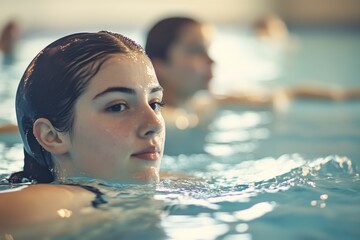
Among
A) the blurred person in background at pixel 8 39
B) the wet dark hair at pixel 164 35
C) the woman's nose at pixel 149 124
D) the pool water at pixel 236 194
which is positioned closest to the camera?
the pool water at pixel 236 194

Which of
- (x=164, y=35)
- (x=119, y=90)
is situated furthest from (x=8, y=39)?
(x=119, y=90)

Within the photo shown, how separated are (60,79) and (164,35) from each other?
345cm

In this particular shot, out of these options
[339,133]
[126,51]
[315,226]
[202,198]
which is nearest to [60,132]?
[126,51]

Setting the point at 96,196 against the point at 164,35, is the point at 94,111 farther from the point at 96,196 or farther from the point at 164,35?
the point at 164,35

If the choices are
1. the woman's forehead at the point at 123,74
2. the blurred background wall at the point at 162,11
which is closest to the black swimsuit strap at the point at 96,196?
the woman's forehead at the point at 123,74

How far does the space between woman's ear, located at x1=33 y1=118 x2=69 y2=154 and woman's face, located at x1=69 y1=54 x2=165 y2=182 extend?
34 millimetres

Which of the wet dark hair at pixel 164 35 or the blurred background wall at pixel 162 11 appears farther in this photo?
the blurred background wall at pixel 162 11

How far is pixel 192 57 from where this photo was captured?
602 cm

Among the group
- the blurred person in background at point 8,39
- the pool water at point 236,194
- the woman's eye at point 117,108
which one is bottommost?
the pool water at point 236,194

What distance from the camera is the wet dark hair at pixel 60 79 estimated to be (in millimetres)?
2521

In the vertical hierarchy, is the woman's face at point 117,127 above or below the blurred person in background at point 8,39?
below

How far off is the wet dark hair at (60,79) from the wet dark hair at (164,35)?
3242 mm

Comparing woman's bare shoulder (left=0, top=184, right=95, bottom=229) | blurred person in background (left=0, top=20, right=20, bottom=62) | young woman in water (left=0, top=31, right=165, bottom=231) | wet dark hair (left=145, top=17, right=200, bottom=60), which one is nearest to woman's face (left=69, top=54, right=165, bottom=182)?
young woman in water (left=0, top=31, right=165, bottom=231)

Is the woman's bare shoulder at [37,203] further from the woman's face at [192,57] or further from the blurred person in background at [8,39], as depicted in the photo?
the blurred person in background at [8,39]
